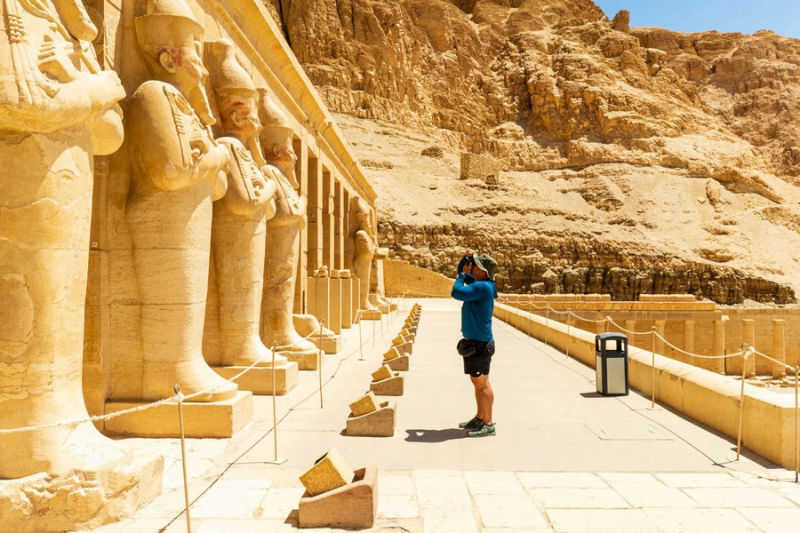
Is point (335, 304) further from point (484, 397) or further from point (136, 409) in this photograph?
point (136, 409)

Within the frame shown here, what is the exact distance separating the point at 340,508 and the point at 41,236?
2.42 metres

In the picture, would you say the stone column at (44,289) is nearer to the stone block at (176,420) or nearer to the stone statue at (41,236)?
the stone statue at (41,236)

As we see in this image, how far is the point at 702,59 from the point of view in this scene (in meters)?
107

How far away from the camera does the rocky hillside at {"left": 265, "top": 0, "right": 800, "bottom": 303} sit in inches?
1657

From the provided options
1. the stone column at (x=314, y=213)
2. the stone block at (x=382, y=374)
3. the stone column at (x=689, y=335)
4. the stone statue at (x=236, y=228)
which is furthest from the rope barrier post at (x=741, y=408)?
the stone column at (x=689, y=335)

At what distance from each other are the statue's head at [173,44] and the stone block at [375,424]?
3356mm

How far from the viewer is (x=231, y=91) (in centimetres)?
705

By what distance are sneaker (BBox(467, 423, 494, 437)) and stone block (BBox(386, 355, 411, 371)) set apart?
3.96m

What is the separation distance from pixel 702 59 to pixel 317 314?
116 metres

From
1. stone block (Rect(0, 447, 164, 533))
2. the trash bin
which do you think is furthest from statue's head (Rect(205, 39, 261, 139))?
the trash bin

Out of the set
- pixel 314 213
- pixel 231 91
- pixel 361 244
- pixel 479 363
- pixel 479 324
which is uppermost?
pixel 231 91

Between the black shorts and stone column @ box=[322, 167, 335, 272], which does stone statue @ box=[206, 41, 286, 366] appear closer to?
the black shorts

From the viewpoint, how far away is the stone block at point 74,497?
3.43 meters

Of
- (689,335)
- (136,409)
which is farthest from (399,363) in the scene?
(689,335)
